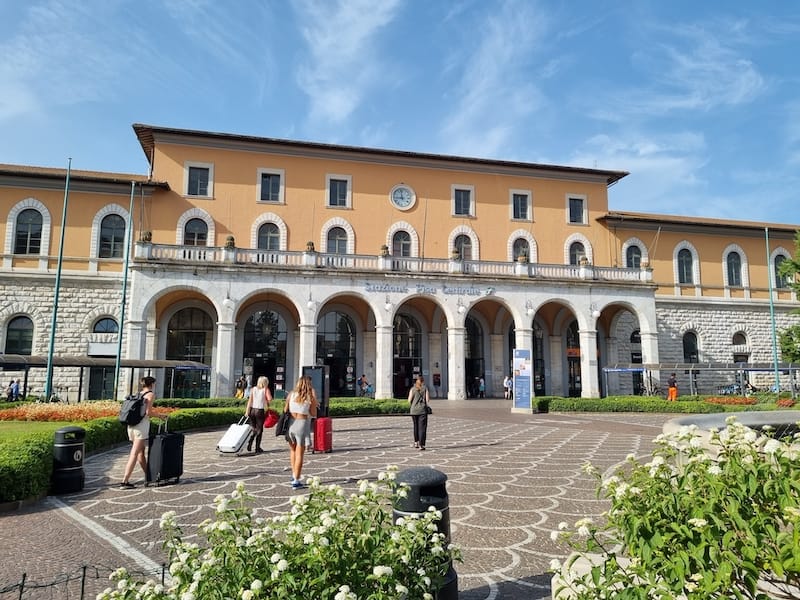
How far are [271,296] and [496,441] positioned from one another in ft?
57.1

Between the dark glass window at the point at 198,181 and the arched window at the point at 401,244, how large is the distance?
10.5m

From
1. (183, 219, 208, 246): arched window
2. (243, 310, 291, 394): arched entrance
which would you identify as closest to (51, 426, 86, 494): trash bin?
(243, 310, 291, 394): arched entrance

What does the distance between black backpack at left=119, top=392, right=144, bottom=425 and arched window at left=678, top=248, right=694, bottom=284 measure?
33.9m

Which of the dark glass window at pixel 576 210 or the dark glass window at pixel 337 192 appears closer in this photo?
the dark glass window at pixel 337 192

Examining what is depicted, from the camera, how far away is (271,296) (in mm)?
28641

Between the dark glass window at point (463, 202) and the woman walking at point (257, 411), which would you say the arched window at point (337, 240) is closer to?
the dark glass window at point (463, 202)

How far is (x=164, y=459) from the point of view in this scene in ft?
29.5

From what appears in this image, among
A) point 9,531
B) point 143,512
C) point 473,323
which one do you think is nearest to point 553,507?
point 143,512

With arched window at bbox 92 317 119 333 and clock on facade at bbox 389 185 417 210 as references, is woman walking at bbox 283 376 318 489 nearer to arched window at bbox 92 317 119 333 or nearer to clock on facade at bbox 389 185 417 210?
arched window at bbox 92 317 119 333

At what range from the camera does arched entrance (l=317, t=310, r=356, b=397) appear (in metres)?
30.0

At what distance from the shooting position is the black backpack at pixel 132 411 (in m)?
8.85

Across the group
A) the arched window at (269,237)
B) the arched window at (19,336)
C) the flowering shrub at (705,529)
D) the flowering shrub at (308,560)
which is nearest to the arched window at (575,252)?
the arched window at (269,237)

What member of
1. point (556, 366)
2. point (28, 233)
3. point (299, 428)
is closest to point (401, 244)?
point (556, 366)

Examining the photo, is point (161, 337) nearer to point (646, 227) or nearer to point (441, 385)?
point (441, 385)
